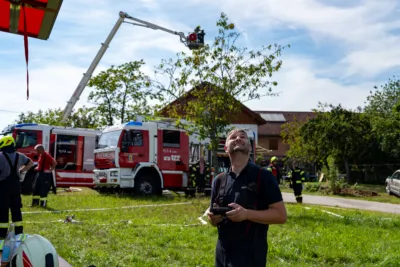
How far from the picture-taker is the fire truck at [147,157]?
17.7 metres

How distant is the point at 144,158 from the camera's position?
1794 centimetres

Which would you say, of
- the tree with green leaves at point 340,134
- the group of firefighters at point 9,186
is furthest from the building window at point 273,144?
the group of firefighters at point 9,186

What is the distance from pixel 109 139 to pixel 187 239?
10.4m

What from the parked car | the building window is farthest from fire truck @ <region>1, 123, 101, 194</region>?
the building window

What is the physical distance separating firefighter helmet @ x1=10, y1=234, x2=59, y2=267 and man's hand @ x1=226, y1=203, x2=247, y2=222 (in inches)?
66.4

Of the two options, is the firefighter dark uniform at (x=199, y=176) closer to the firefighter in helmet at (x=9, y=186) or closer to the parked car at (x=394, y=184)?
the firefighter in helmet at (x=9, y=186)

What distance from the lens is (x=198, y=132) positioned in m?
14.8

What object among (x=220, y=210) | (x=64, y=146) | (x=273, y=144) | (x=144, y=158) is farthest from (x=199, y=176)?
(x=273, y=144)

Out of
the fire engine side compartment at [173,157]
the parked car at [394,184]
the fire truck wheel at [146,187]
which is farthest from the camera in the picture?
the parked car at [394,184]

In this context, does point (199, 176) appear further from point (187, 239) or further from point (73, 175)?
point (187, 239)

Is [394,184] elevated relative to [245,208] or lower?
lower

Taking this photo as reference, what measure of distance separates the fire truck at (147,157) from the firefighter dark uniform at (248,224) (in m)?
13.8

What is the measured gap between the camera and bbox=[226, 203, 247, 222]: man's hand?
10.8ft

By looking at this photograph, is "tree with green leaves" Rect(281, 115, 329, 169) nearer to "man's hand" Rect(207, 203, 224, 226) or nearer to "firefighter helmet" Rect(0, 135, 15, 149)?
"firefighter helmet" Rect(0, 135, 15, 149)
